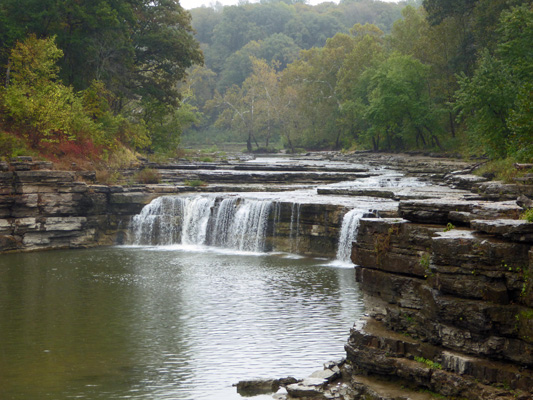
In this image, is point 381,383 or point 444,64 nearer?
point 381,383

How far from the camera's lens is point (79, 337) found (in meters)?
15.2

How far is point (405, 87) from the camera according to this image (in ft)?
188

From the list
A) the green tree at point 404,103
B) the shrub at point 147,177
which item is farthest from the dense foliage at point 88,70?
the green tree at point 404,103

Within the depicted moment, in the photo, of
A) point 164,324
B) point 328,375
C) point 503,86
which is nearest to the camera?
point 328,375

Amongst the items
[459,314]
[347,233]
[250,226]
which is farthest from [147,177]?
[459,314]

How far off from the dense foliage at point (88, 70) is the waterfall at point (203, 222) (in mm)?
6317

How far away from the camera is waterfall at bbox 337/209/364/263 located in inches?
967

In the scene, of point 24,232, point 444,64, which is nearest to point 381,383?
point 24,232

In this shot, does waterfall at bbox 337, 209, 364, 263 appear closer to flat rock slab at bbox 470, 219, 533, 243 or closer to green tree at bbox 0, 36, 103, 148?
flat rock slab at bbox 470, 219, 533, 243

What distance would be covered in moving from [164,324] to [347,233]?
10355 mm

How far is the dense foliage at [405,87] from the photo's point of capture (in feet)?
114

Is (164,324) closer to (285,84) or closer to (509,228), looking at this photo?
(509,228)

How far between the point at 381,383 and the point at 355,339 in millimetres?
1015

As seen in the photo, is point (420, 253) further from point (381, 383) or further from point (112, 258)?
point (112, 258)
